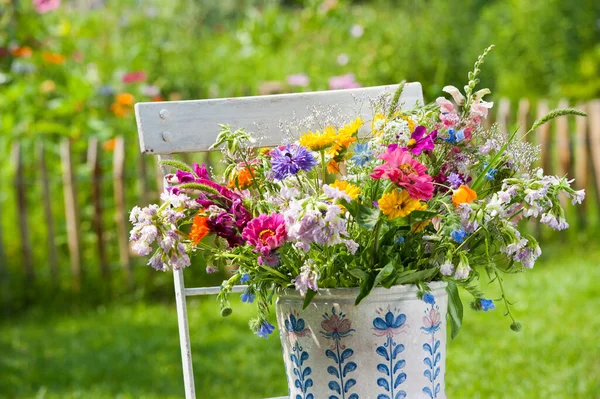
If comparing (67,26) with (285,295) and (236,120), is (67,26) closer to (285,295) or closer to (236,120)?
(236,120)

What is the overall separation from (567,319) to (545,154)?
179 centimetres

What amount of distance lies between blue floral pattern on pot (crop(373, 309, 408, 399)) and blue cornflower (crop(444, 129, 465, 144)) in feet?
0.95

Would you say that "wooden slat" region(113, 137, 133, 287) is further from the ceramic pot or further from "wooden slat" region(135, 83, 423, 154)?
the ceramic pot

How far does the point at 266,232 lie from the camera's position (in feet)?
4.21

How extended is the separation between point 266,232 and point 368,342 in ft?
0.82

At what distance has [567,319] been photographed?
3.51m

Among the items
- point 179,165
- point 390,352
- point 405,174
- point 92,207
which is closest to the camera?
point 405,174

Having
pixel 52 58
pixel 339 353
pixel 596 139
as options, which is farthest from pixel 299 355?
pixel 596 139

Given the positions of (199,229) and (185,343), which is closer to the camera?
(199,229)

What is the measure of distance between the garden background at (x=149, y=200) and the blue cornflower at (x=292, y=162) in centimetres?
168

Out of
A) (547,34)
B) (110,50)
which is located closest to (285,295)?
(110,50)

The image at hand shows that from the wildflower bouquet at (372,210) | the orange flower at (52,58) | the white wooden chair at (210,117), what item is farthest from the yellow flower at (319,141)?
the orange flower at (52,58)

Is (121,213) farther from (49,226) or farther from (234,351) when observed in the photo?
(234,351)

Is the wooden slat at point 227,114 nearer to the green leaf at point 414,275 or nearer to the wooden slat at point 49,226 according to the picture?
the green leaf at point 414,275
